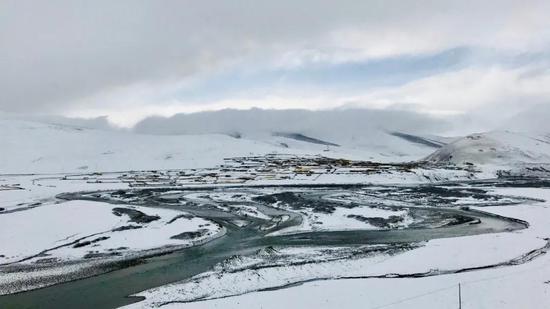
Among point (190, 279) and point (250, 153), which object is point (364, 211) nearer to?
point (190, 279)

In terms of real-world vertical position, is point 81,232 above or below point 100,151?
below

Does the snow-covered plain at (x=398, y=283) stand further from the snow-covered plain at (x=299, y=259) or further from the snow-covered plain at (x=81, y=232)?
the snow-covered plain at (x=81, y=232)

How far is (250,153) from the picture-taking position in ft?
555

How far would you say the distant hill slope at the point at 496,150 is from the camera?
13400 cm

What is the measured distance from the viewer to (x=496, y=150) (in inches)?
5531

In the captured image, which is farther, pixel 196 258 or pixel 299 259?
pixel 196 258

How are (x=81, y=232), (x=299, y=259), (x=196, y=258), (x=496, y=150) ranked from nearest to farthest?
(x=299, y=259) → (x=196, y=258) → (x=81, y=232) → (x=496, y=150)

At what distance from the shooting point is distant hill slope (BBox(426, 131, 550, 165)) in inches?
5276

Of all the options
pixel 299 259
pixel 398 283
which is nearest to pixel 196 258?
pixel 299 259

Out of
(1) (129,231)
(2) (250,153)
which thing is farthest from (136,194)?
(2) (250,153)

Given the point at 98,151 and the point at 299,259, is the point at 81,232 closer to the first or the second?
the point at 299,259

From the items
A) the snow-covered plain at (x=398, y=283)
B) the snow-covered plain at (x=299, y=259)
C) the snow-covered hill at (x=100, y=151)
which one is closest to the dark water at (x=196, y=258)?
the snow-covered plain at (x=299, y=259)

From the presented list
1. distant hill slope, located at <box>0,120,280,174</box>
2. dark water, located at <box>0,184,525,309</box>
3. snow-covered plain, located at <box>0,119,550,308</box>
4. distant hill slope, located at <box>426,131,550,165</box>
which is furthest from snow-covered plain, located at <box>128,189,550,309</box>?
distant hill slope, located at <box>426,131,550,165</box>

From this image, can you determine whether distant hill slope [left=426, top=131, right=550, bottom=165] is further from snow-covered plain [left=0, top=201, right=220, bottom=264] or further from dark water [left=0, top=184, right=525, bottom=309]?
snow-covered plain [left=0, top=201, right=220, bottom=264]
